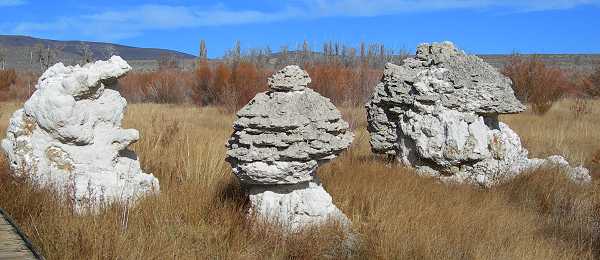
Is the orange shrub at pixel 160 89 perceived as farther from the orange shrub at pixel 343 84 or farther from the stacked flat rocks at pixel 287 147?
the stacked flat rocks at pixel 287 147

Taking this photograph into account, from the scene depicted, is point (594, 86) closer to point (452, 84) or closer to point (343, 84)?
point (343, 84)

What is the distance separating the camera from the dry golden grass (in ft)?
12.1

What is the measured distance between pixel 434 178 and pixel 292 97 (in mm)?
2401

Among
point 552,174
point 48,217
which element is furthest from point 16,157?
point 552,174

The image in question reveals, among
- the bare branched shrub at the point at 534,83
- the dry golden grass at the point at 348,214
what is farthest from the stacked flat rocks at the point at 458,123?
the bare branched shrub at the point at 534,83

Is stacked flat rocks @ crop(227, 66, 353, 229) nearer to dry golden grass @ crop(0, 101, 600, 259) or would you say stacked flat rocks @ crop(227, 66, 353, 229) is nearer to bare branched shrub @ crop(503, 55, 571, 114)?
dry golden grass @ crop(0, 101, 600, 259)

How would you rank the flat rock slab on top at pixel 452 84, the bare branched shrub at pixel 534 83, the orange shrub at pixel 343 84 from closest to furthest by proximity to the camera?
the flat rock slab on top at pixel 452 84, the bare branched shrub at pixel 534 83, the orange shrub at pixel 343 84

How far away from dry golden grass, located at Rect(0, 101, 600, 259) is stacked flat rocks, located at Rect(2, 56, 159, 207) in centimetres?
22

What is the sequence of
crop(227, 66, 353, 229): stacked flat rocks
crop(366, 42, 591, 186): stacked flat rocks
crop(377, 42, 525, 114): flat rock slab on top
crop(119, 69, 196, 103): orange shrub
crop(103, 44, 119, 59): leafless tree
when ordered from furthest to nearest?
crop(119, 69, 196, 103): orange shrub → crop(103, 44, 119, 59): leafless tree → crop(377, 42, 525, 114): flat rock slab on top → crop(366, 42, 591, 186): stacked flat rocks → crop(227, 66, 353, 229): stacked flat rocks

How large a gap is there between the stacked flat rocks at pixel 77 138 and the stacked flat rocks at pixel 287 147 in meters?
0.95

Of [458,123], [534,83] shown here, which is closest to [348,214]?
[458,123]

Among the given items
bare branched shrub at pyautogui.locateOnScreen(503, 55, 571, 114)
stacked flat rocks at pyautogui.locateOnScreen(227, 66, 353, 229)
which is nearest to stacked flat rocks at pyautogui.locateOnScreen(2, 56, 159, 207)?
stacked flat rocks at pyautogui.locateOnScreen(227, 66, 353, 229)

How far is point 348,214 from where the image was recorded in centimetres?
488

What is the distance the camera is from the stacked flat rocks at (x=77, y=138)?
452cm
